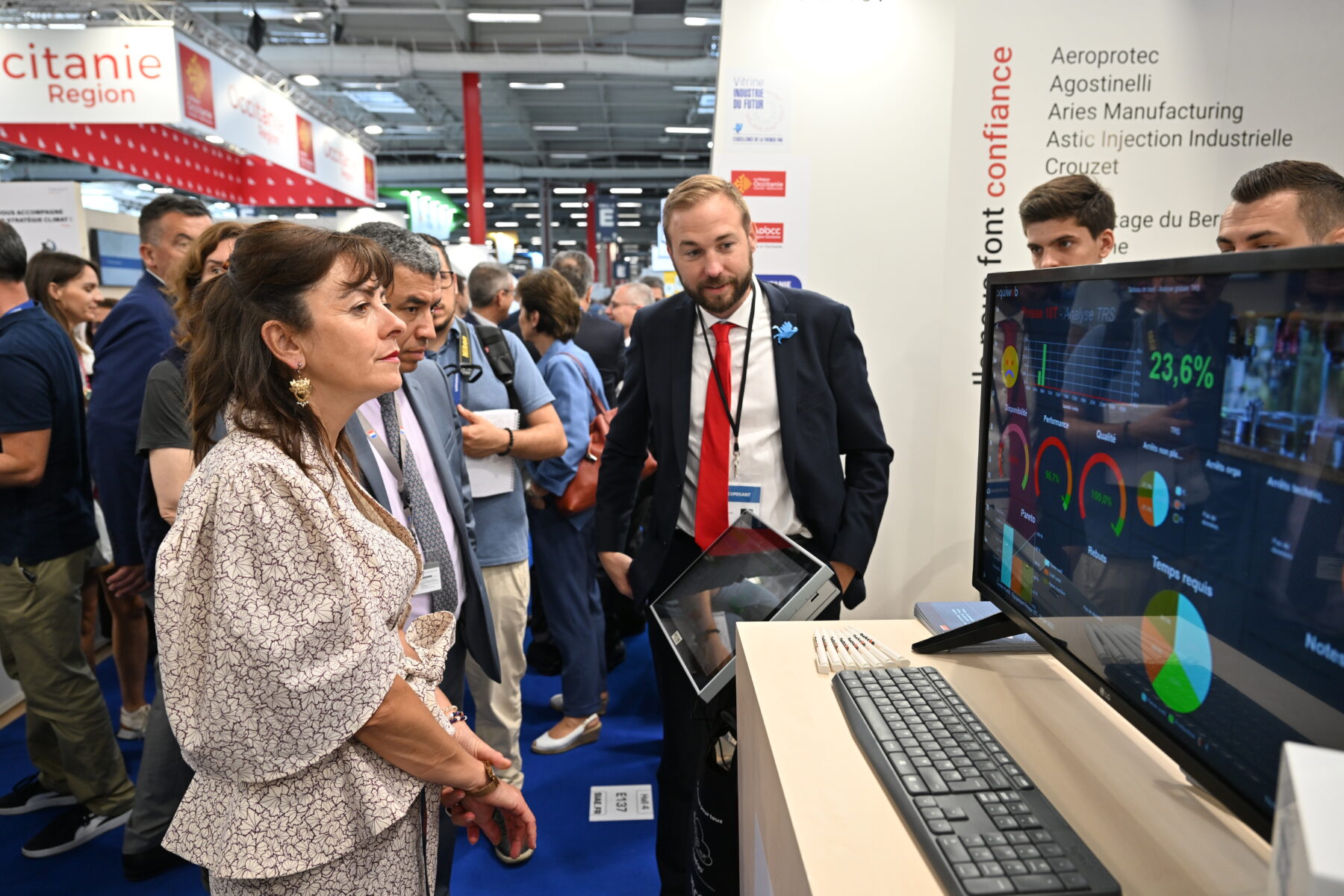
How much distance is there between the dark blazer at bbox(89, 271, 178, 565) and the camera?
2.53 m

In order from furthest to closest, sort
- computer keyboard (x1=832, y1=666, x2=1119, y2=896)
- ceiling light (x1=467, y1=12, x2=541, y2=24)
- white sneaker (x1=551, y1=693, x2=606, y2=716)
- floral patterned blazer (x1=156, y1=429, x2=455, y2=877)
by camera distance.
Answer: ceiling light (x1=467, y1=12, x2=541, y2=24) → white sneaker (x1=551, y1=693, x2=606, y2=716) → floral patterned blazer (x1=156, y1=429, x2=455, y2=877) → computer keyboard (x1=832, y1=666, x2=1119, y2=896)

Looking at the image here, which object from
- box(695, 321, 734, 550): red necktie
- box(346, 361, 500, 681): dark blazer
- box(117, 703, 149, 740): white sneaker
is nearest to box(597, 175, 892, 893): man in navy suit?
box(695, 321, 734, 550): red necktie

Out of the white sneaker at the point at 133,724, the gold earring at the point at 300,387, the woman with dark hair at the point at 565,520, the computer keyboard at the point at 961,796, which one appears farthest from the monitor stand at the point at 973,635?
the white sneaker at the point at 133,724

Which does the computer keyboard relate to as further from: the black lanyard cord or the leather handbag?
the leather handbag

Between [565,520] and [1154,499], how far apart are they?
2487mm

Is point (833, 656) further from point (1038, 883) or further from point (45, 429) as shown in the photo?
point (45, 429)

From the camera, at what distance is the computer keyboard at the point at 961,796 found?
751 mm

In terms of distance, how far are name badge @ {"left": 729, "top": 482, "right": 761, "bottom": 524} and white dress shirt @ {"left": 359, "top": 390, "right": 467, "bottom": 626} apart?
683 mm

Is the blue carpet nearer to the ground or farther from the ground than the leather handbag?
nearer to the ground

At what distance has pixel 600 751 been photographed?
3.29 metres

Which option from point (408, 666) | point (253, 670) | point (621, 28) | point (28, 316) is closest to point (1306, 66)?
point (408, 666)

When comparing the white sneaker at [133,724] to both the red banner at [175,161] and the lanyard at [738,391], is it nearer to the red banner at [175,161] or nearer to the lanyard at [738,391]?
the lanyard at [738,391]

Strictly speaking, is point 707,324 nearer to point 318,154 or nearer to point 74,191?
point 74,191

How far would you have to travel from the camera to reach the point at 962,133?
3.02m
